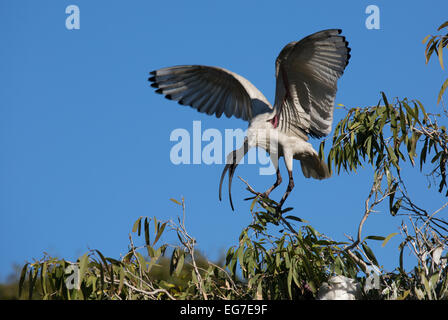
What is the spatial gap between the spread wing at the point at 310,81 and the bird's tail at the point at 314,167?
12.3 inches

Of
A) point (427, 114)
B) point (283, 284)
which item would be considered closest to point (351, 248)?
point (283, 284)

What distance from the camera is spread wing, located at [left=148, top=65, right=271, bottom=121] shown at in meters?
8.21

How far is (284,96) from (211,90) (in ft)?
4.41

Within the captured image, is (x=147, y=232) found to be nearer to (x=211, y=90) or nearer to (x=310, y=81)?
(x=310, y=81)

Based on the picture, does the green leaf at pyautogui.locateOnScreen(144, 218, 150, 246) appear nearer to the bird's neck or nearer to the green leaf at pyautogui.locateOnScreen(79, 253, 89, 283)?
the green leaf at pyautogui.locateOnScreen(79, 253, 89, 283)

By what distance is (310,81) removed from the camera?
7.46m

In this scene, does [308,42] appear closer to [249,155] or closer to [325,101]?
[325,101]

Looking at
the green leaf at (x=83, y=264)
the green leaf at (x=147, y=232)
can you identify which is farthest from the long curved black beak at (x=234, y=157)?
the green leaf at (x=83, y=264)

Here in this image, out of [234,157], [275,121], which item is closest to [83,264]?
[234,157]

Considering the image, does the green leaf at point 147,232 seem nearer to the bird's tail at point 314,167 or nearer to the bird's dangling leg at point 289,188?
the bird's dangling leg at point 289,188

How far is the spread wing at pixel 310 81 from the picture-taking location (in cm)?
703

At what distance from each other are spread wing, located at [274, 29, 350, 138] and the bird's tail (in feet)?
1.03

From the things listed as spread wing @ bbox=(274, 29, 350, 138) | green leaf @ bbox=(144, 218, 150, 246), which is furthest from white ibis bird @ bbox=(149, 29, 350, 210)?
green leaf @ bbox=(144, 218, 150, 246)
